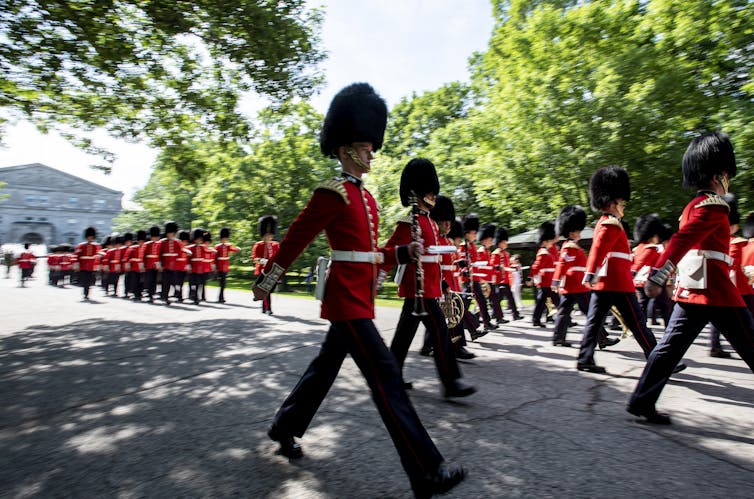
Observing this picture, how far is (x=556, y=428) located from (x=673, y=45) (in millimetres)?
16245

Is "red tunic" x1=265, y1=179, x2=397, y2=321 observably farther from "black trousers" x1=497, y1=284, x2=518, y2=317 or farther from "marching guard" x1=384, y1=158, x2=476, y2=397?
"black trousers" x1=497, y1=284, x2=518, y2=317

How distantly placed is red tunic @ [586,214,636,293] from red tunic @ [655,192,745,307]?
1571mm

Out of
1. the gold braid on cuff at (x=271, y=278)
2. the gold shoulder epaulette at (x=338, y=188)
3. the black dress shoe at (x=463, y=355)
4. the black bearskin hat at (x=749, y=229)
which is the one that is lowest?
the black dress shoe at (x=463, y=355)

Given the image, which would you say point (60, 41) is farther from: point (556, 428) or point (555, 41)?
point (555, 41)

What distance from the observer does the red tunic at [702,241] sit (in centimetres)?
380

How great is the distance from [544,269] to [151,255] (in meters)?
11.2

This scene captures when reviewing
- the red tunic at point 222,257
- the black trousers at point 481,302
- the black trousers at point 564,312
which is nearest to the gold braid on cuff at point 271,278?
the black trousers at point 564,312

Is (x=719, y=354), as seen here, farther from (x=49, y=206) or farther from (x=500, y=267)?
(x=49, y=206)

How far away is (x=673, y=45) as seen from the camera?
15.9 meters

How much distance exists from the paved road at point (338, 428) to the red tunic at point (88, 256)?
11578mm

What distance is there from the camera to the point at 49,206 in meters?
82.4

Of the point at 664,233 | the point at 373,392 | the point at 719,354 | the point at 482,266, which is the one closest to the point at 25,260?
the point at 482,266

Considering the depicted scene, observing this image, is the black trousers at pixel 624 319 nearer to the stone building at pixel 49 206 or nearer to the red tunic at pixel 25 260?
the red tunic at pixel 25 260

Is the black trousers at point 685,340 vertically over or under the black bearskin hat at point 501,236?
under
